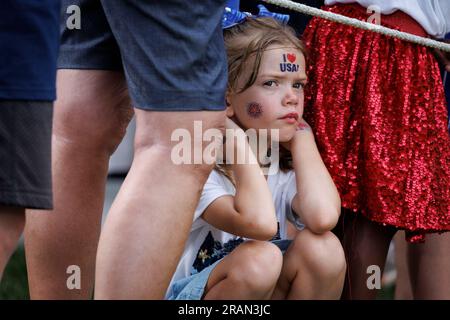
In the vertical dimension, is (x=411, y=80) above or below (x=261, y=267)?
above

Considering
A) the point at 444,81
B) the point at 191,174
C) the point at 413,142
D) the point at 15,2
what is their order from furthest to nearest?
the point at 444,81 → the point at 413,142 → the point at 191,174 → the point at 15,2

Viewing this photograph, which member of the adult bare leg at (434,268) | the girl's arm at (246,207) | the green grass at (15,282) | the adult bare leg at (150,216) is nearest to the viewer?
the adult bare leg at (150,216)

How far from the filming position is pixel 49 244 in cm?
218

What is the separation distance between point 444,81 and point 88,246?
1.07 metres

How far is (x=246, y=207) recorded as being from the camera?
6.96 feet

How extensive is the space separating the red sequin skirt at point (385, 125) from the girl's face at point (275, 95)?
9 centimetres

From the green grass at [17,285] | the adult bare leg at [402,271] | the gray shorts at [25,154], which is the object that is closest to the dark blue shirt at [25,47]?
the gray shorts at [25,154]

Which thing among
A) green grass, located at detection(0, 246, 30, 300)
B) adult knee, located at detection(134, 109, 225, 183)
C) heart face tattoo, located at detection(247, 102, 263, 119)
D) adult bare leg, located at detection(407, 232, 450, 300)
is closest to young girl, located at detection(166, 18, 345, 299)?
heart face tattoo, located at detection(247, 102, 263, 119)

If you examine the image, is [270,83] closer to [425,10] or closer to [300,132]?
[300,132]

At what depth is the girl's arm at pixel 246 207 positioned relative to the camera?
212 centimetres

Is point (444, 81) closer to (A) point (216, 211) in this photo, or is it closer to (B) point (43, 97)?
(A) point (216, 211)

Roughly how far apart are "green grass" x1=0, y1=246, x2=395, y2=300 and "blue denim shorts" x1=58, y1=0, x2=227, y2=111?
6.12ft

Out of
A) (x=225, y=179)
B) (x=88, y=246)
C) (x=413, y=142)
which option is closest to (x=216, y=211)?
(x=225, y=179)

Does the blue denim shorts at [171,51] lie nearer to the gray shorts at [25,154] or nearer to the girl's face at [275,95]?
the gray shorts at [25,154]
